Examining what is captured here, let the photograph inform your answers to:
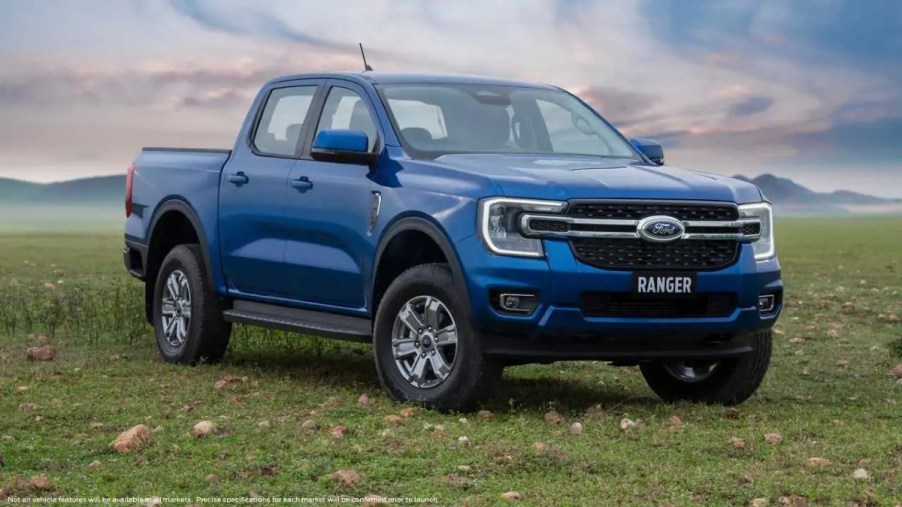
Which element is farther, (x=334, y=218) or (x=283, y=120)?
(x=283, y=120)

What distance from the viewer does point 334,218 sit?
32.5 ft

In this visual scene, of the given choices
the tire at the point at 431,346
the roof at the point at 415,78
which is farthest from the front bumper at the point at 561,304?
the roof at the point at 415,78

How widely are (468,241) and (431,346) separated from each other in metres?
0.75

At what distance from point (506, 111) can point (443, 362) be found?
2.09 m

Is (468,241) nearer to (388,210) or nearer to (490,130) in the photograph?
(388,210)

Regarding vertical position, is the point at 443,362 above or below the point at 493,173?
below

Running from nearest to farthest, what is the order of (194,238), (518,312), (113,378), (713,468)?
(713,468) → (518,312) → (113,378) → (194,238)

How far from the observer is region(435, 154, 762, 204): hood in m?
8.68

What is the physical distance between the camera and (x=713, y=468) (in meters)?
7.41

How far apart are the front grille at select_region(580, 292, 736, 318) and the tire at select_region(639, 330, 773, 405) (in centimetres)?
56

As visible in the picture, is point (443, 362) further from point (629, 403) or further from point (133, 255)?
point (133, 255)

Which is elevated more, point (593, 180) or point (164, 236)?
point (593, 180)

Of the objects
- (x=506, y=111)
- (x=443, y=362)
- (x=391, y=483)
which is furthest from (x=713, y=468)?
(x=506, y=111)

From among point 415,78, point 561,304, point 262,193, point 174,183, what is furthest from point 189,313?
point 561,304
